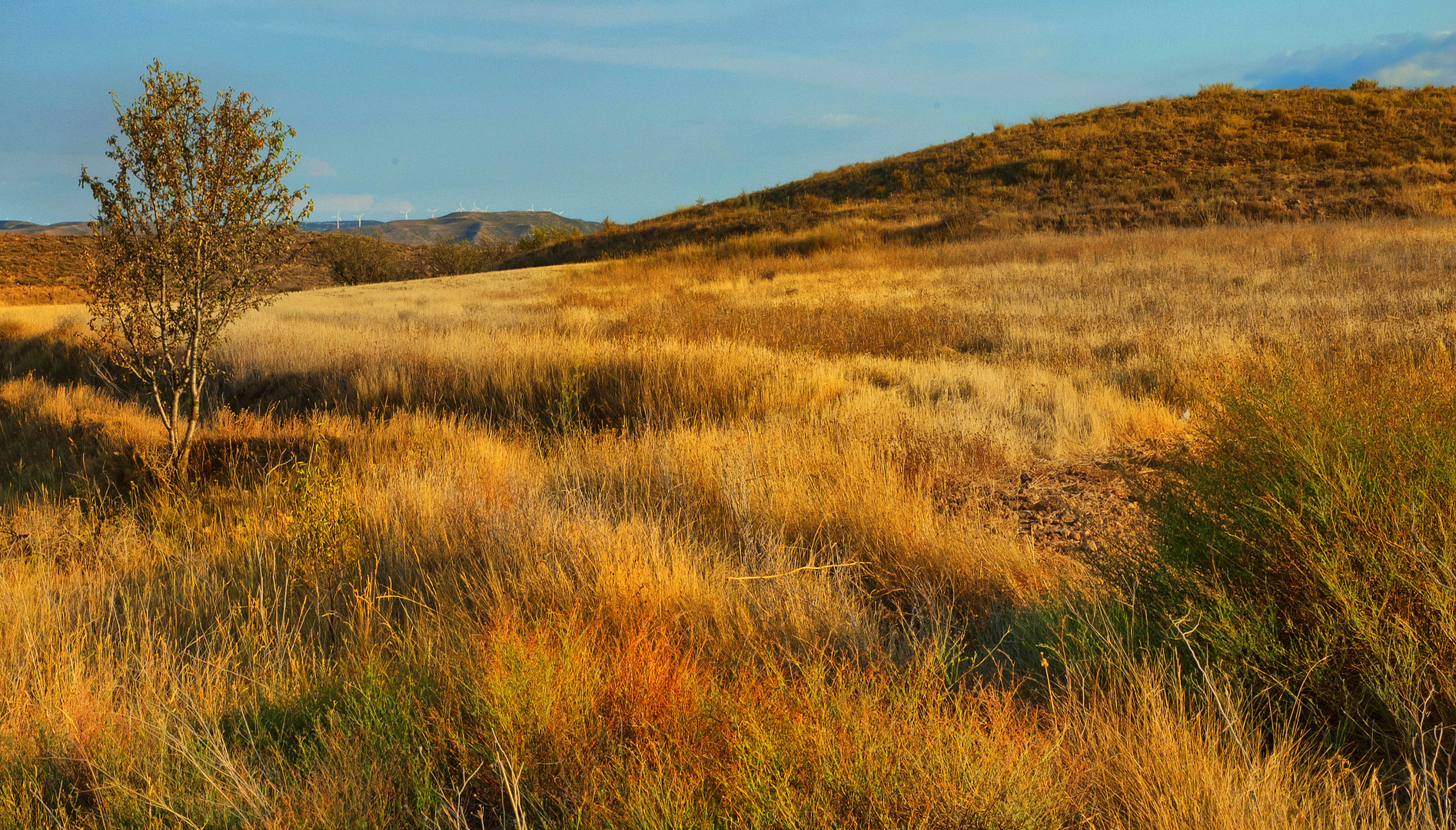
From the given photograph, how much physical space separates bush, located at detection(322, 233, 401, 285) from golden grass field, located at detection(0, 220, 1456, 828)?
42.3m

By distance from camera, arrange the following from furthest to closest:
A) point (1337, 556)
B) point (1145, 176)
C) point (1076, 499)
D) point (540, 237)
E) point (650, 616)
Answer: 1. point (540, 237)
2. point (1145, 176)
3. point (1076, 499)
4. point (650, 616)
5. point (1337, 556)

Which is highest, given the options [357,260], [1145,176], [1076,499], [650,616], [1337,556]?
[357,260]

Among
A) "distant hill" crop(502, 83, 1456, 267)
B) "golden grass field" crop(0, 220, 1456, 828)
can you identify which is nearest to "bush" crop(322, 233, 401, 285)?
"distant hill" crop(502, 83, 1456, 267)

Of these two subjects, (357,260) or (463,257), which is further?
(463,257)

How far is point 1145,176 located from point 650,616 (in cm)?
3154

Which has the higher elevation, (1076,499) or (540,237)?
(540,237)

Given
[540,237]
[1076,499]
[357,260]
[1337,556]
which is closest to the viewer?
[1337,556]

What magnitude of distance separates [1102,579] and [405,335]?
1026cm

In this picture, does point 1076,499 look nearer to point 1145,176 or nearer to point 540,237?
point 1145,176

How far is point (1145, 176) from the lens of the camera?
28.0 m

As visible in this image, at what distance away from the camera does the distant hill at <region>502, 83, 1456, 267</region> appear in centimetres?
2322

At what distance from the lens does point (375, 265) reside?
47.4 meters

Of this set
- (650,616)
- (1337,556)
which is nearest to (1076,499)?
(1337,556)

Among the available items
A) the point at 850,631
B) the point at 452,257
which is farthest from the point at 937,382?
the point at 452,257
